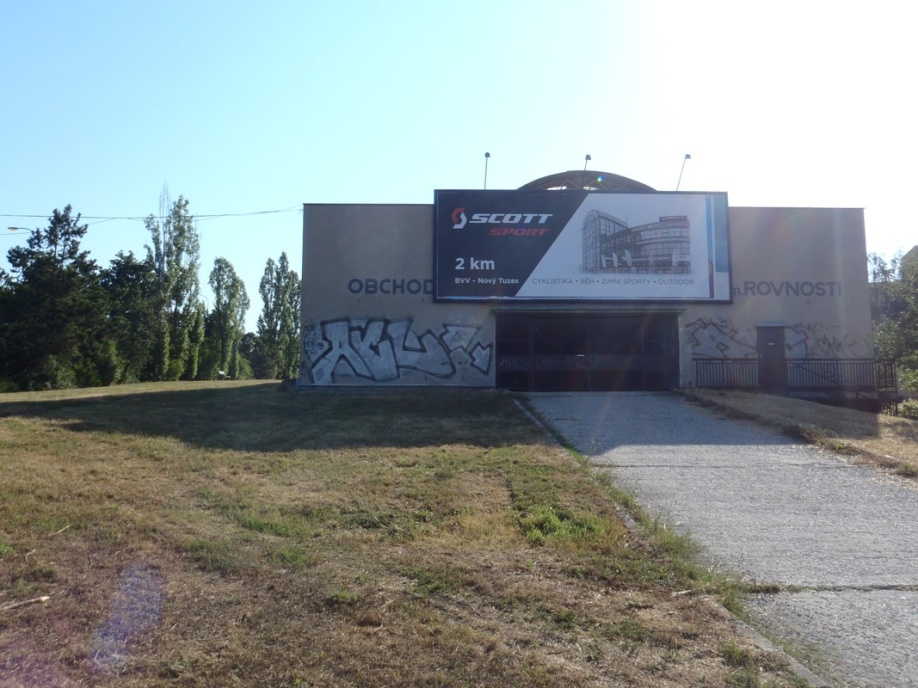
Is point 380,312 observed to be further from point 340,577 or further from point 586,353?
point 340,577

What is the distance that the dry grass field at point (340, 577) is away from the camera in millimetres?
4211

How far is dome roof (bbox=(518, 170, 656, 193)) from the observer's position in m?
25.7

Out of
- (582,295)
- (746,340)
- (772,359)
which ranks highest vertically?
(582,295)

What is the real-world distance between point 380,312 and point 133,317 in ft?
78.3

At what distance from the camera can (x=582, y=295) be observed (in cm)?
2284

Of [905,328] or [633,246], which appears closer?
[905,328]

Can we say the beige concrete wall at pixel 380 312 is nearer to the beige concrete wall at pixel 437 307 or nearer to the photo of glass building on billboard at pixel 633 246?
the beige concrete wall at pixel 437 307

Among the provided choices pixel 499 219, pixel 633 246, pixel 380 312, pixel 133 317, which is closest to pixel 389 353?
pixel 380 312

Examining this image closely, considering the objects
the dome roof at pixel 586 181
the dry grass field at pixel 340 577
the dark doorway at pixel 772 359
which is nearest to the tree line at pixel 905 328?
the dark doorway at pixel 772 359

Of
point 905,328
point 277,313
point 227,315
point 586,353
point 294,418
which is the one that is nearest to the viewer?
point 294,418

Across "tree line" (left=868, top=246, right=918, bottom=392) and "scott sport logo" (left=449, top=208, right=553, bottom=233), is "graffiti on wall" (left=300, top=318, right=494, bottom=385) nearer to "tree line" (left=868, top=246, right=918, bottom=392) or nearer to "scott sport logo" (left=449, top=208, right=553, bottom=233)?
"scott sport logo" (left=449, top=208, right=553, bottom=233)

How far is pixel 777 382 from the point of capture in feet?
75.5

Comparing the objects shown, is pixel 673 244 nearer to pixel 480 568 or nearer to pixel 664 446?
pixel 664 446

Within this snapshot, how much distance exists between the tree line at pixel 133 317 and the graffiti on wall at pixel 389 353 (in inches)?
600
